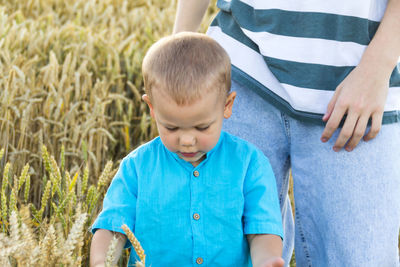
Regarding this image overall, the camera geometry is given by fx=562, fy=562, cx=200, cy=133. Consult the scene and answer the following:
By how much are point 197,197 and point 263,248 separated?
0.26m

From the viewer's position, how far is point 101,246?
1.69 metres

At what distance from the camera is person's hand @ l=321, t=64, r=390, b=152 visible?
178 centimetres

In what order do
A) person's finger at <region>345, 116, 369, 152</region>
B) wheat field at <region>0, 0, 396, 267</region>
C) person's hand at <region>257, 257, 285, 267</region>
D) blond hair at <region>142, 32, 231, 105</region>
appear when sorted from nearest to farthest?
person's hand at <region>257, 257, 285, 267</region> → blond hair at <region>142, 32, 231, 105</region> → person's finger at <region>345, 116, 369, 152</region> → wheat field at <region>0, 0, 396, 267</region>

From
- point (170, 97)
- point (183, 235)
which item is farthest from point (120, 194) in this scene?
point (170, 97)

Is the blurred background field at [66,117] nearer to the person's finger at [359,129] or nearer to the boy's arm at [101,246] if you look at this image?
the boy's arm at [101,246]

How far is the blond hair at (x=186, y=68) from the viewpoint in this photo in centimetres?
158

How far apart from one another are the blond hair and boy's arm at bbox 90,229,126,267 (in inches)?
17.5

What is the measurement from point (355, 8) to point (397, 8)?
14cm

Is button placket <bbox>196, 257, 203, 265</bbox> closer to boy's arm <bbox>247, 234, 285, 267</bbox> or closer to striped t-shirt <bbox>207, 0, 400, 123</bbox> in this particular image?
boy's arm <bbox>247, 234, 285, 267</bbox>

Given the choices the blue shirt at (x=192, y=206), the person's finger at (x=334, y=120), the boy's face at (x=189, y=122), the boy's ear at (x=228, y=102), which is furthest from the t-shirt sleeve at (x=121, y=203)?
the person's finger at (x=334, y=120)

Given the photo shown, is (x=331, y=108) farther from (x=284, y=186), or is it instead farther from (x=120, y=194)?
(x=120, y=194)

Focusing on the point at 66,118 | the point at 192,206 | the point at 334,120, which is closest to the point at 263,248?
the point at 192,206

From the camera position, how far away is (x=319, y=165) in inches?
76.2

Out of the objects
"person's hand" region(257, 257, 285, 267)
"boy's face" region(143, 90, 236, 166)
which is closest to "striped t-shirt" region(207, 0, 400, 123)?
"boy's face" region(143, 90, 236, 166)
